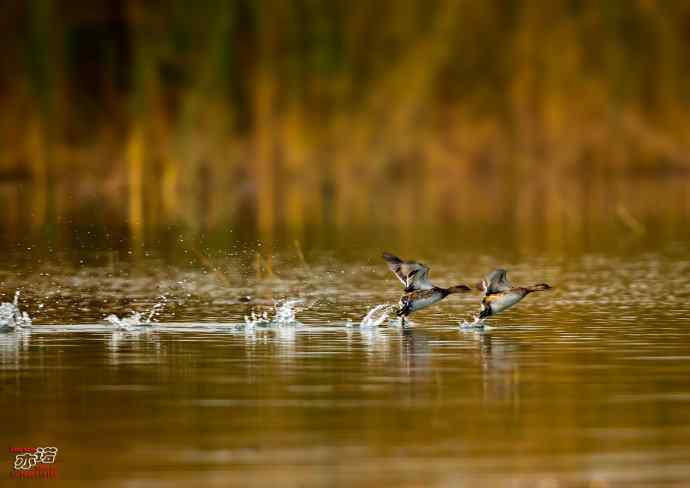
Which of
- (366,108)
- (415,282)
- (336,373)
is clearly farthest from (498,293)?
(366,108)

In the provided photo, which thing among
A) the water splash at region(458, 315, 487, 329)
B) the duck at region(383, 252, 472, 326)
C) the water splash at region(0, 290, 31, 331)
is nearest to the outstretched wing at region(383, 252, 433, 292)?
the duck at region(383, 252, 472, 326)

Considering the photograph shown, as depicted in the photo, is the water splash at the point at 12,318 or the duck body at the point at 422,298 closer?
the duck body at the point at 422,298

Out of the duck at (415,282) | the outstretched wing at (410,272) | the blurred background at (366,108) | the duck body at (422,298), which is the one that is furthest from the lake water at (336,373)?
the blurred background at (366,108)

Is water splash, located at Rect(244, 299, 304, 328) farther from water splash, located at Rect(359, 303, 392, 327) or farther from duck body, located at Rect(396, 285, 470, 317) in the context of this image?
duck body, located at Rect(396, 285, 470, 317)

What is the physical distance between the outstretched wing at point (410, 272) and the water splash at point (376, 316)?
79 centimetres

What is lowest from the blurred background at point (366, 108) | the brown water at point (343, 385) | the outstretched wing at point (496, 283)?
the brown water at point (343, 385)

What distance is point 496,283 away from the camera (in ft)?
55.1

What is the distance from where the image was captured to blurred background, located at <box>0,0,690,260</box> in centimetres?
4378

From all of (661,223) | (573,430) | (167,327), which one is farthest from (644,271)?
(573,430)

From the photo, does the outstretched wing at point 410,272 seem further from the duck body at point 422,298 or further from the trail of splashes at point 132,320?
the trail of splashes at point 132,320

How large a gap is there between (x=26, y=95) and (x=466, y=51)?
10695 mm

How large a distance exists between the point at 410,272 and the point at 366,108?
28946 mm

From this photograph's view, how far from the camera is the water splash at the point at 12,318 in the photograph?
56.0ft

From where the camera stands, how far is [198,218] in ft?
113
